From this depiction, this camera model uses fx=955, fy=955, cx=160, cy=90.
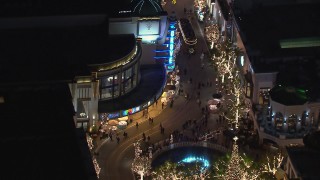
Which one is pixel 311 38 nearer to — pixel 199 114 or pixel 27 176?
pixel 199 114

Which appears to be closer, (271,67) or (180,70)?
(271,67)

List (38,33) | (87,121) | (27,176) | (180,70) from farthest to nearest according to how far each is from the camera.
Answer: (180,70) → (38,33) → (87,121) → (27,176)

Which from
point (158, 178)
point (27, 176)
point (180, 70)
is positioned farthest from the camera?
point (180, 70)

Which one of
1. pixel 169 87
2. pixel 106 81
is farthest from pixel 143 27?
pixel 106 81

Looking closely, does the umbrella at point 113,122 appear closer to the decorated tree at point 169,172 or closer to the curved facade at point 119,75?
the curved facade at point 119,75

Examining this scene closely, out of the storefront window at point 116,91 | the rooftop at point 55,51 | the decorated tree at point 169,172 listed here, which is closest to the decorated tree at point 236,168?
the decorated tree at point 169,172

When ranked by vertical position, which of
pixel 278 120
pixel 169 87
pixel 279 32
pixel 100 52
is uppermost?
pixel 279 32

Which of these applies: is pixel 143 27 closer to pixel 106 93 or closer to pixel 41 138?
pixel 106 93

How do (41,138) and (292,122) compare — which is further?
(292,122)

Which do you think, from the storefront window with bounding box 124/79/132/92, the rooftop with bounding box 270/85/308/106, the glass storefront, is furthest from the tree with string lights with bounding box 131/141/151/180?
the rooftop with bounding box 270/85/308/106

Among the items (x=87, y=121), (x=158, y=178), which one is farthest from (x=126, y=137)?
(x=158, y=178)
